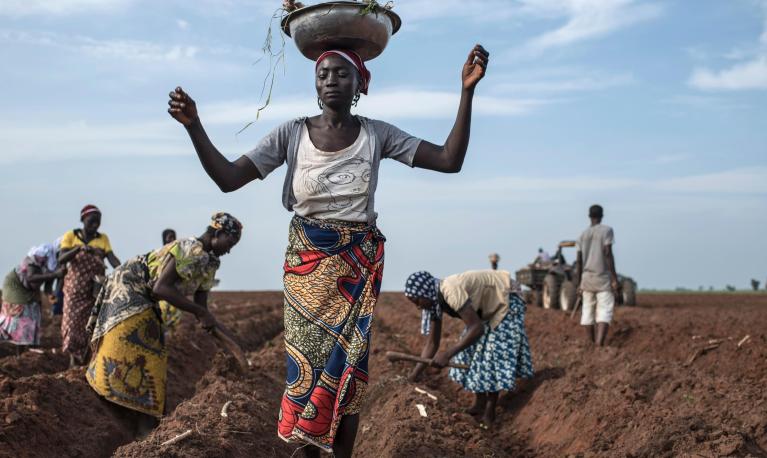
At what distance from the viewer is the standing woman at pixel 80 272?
8641 millimetres

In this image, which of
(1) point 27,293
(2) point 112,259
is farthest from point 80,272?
(1) point 27,293

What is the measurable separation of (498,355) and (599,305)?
3.33 meters

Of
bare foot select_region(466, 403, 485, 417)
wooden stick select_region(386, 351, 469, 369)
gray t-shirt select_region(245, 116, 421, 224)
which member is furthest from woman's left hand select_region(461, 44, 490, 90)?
bare foot select_region(466, 403, 485, 417)

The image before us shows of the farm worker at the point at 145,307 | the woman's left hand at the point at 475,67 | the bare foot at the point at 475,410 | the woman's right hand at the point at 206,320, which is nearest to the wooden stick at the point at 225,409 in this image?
the farm worker at the point at 145,307

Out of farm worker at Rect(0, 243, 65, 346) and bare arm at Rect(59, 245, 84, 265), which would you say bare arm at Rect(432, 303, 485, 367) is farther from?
farm worker at Rect(0, 243, 65, 346)

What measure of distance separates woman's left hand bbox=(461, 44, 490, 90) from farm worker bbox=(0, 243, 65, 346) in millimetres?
6640

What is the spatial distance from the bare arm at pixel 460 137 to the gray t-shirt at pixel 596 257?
6975 mm

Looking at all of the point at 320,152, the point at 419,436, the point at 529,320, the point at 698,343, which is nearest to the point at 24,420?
the point at 419,436

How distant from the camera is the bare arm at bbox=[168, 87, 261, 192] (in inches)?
130

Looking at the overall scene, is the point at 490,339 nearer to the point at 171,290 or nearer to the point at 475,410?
the point at 475,410

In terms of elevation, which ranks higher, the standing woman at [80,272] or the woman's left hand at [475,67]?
the woman's left hand at [475,67]

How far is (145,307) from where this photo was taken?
17.1ft

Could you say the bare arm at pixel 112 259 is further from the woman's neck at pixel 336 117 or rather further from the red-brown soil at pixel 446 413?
the woman's neck at pixel 336 117

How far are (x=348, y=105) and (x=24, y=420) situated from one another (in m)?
3.37
